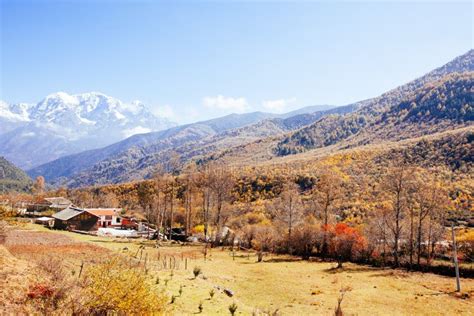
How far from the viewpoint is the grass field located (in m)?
24.9

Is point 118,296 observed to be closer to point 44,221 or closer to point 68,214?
point 68,214

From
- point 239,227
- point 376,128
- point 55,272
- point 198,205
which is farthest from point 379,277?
point 376,128

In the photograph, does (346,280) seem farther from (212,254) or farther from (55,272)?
(55,272)

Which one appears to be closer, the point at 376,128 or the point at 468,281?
the point at 468,281

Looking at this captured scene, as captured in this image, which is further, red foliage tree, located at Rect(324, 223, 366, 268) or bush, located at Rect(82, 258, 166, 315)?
red foliage tree, located at Rect(324, 223, 366, 268)

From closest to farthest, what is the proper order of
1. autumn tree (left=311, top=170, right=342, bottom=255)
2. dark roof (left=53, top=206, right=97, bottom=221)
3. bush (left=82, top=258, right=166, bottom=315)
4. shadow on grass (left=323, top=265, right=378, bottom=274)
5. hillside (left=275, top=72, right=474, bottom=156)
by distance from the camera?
bush (left=82, top=258, right=166, bottom=315), shadow on grass (left=323, top=265, right=378, bottom=274), autumn tree (left=311, top=170, right=342, bottom=255), dark roof (left=53, top=206, right=97, bottom=221), hillside (left=275, top=72, right=474, bottom=156)

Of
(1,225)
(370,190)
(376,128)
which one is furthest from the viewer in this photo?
(376,128)

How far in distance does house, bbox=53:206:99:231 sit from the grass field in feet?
119

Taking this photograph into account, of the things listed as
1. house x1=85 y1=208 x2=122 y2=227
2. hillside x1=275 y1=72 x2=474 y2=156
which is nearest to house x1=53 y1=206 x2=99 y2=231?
house x1=85 y1=208 x2=122 y2=227

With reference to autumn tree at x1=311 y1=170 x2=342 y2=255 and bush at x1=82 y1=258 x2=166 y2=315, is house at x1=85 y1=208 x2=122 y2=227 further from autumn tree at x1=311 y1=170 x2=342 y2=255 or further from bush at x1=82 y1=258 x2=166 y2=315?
bush at x1=82 y1=258 x2=166 y2=315

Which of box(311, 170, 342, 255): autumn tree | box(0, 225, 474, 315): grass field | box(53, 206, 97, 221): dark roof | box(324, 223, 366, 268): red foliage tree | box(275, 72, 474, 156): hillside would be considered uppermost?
box(275, 72, 474, 156): hillside

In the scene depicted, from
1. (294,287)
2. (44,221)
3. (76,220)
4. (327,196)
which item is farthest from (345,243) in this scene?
(44,221)

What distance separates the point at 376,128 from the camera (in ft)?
590

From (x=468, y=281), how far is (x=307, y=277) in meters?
15.3
